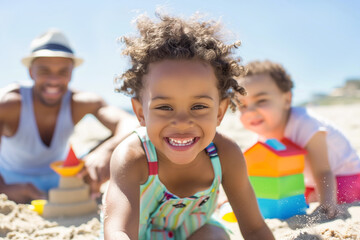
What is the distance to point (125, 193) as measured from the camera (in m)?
1.59

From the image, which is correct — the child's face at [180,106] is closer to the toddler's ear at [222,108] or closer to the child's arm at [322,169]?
the toddler's ear at [222,108]

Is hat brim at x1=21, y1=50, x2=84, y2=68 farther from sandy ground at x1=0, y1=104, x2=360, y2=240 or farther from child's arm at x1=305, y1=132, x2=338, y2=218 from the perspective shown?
child's arm at x1=305, y1=132, x2=338, y2=218

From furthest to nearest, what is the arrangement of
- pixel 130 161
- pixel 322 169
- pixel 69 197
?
pixel 69 197
pixel 322 169
pixel 130 161

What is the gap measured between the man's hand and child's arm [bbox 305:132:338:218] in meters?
2.30

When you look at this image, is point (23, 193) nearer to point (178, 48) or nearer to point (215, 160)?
point (215, 160)

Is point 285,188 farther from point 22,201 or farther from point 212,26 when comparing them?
point 22,201

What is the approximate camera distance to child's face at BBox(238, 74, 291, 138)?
2945mm

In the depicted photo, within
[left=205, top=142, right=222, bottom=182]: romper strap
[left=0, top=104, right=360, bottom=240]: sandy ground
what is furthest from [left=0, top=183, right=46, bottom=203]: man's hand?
[left=205, top=142, right=222, bottom=182]: romper strap

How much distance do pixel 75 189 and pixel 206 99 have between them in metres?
1.70

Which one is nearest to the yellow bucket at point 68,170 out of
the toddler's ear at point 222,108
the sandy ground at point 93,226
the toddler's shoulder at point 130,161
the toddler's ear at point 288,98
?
the sandy ground at point 93,226

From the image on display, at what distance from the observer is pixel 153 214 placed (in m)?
1.92

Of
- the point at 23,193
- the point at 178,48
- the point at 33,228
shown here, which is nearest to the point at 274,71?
the point at 178,48

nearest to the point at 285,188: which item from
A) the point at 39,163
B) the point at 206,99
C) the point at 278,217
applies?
the point at 278,217

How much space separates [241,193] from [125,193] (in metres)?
0.63
